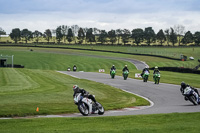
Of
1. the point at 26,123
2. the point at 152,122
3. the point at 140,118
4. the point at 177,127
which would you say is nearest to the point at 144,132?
the point at 177,127

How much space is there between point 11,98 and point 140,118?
8.32 metres

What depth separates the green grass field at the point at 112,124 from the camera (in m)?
11.2

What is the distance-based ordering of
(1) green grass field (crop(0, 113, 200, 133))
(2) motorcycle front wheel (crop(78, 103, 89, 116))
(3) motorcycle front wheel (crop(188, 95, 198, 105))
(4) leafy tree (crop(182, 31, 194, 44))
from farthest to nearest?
(4) leafy tree (crop(182, 31, 194, 44)) → (3) motorcycle front wheel (crop(188, 95, 198, 105)) → (2) motorcycle front wheel (crop(78, 103, 89, 116)) → (1) green grass field (crop(0, 113, 200, 133))

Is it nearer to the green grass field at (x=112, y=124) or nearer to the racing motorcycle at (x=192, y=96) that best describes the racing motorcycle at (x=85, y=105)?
the green grass field at (x=112, y=124)

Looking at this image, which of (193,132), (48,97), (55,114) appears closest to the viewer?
(193,132)

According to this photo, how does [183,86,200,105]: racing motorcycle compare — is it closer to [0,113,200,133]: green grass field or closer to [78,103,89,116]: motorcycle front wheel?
[0,113,200,133]: green grass field

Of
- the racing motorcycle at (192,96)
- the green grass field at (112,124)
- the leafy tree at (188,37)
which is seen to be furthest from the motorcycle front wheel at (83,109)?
the leafy tree at (188,37)

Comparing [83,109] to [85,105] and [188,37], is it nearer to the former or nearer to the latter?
[85,105]

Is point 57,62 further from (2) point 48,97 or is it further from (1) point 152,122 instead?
(1) point 152,122

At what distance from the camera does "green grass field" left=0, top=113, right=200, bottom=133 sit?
36.9 feet

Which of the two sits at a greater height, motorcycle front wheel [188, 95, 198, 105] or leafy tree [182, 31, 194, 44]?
leafy tree [182, 31, 194, 44]

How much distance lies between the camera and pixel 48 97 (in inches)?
816

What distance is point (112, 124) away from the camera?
41.3 ft

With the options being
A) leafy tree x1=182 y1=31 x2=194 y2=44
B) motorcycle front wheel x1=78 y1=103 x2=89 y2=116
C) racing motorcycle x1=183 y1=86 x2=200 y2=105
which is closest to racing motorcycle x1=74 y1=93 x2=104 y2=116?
motorcycle front wheel x1=78 y1=103 x2=89 y2=116
